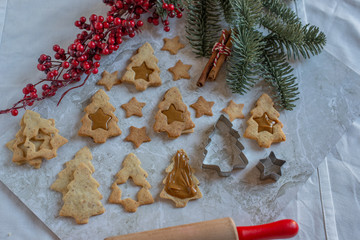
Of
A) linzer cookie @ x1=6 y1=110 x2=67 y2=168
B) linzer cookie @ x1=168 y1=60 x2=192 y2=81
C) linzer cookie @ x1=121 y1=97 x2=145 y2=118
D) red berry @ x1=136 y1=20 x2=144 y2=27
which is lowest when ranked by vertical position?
linzer cookie @ x1=6 y1=110 x2=67 y2=168

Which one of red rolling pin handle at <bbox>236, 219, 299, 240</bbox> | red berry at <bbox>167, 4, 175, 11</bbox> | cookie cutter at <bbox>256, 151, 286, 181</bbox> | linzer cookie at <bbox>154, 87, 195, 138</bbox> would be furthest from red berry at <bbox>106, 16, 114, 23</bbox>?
red rolling pin handle at <bbox>236, 219, 299, 240</bbox>

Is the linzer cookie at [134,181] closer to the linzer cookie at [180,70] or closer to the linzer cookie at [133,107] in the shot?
the linzer cookie at [133,107]

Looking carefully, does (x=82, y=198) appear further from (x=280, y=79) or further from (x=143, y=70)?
(x=280, y=79)

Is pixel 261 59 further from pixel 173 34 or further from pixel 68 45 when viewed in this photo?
pixel 68 45

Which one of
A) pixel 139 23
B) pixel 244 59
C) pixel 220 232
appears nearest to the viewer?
pixel 220 232

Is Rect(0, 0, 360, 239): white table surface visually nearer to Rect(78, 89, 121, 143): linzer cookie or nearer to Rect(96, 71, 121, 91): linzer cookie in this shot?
Rect(78, 89, 121, 143): linzer cookie

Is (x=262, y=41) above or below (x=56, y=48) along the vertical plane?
above

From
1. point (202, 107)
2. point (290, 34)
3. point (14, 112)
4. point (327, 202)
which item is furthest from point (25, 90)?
point (327, 202)
